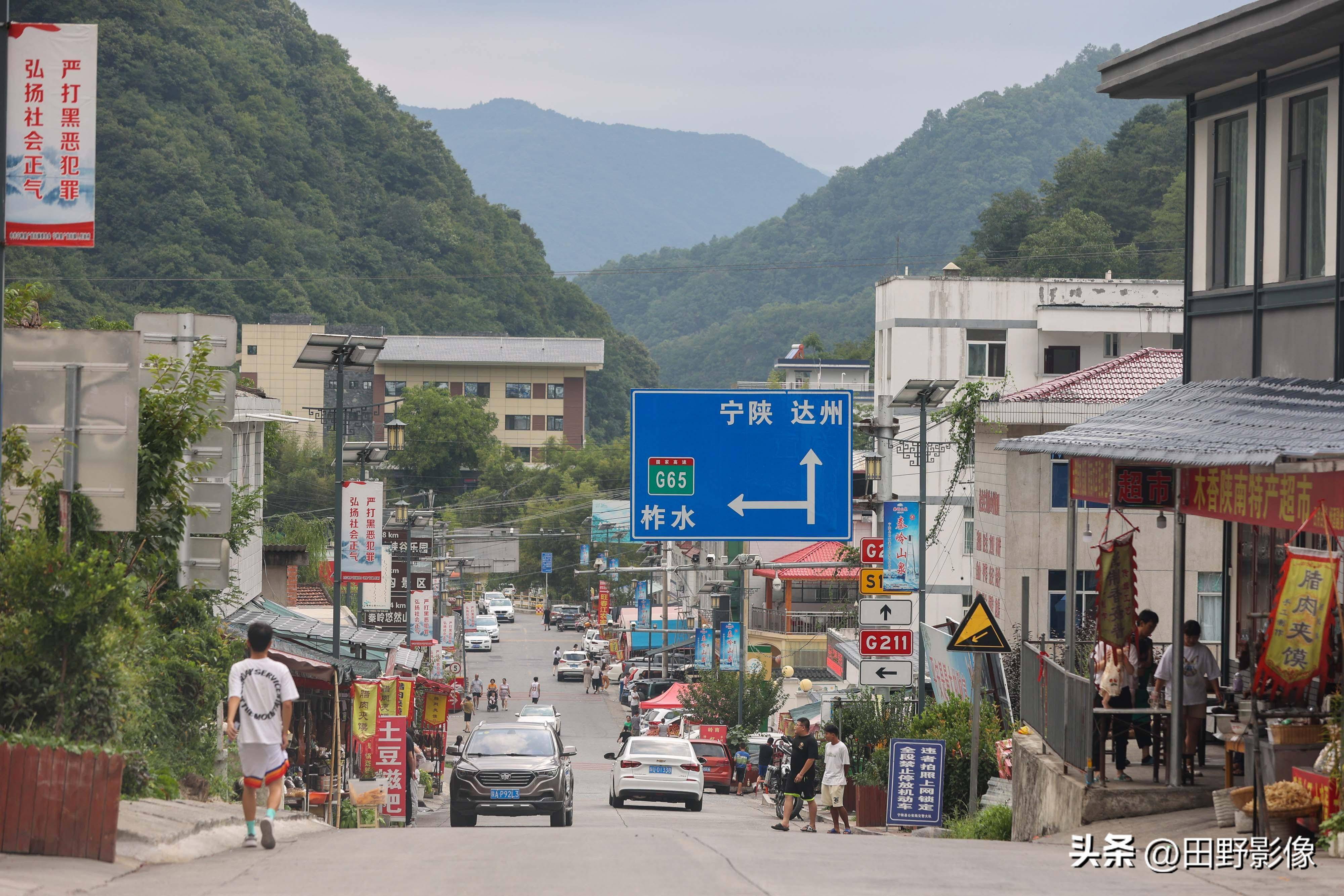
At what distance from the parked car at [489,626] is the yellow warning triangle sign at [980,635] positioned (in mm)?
65477

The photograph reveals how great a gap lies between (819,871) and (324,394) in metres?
95.9

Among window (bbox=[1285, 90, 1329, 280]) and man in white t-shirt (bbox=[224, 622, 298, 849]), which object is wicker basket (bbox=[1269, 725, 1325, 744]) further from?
man in white t-shirt (bbox=[224, 622, 298, 849])

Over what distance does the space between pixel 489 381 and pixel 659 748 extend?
3315 inches

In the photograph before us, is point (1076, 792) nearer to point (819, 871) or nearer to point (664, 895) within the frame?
point (819, 871)

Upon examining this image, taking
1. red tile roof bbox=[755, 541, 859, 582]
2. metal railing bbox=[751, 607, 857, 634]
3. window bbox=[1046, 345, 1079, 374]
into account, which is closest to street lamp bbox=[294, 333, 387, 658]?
red tile roof bbox=[755, 541, 859, 582]

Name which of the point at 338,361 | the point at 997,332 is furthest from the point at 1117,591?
the point at 997,332

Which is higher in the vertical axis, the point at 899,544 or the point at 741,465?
the point at 741,465

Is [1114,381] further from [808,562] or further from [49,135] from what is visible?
[808,562]

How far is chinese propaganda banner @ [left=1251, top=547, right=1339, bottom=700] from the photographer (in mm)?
9367

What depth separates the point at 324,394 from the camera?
101250 millimetres

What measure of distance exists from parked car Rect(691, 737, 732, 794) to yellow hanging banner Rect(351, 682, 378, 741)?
41.6ft

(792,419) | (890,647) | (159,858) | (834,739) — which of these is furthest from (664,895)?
(890,647)

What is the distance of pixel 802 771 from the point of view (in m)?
17.6

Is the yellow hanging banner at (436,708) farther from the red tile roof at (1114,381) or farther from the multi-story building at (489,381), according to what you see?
the multi-story building at (489,381)
